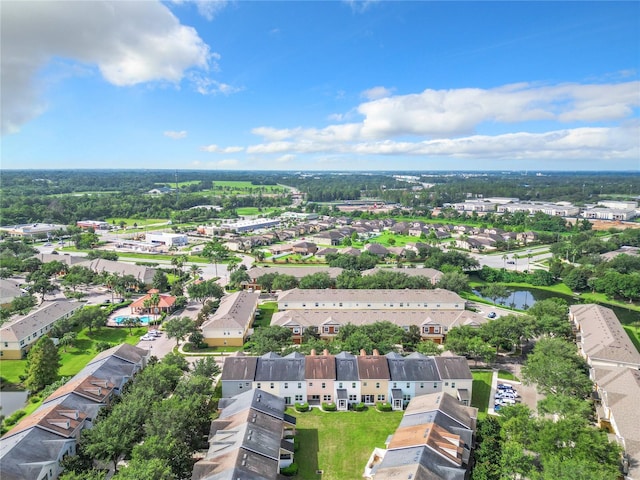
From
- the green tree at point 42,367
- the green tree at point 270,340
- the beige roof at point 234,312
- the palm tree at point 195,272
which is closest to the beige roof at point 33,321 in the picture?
the green tree at point 42,367

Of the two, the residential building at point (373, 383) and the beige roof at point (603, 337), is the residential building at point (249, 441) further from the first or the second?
the beige roof at point (603, 337)

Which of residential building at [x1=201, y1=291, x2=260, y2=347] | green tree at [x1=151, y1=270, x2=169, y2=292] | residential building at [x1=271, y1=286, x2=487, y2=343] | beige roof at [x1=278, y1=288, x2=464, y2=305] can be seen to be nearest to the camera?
residential building at [x1=201, y1=291, x2=260, y2=347]

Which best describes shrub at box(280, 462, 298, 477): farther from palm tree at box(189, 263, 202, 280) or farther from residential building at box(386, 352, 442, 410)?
palm tree at box(189, 263, 202, 280)

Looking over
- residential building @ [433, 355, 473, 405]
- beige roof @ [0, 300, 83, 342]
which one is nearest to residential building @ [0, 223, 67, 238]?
beige roof @ [0, 300, 83, 342]

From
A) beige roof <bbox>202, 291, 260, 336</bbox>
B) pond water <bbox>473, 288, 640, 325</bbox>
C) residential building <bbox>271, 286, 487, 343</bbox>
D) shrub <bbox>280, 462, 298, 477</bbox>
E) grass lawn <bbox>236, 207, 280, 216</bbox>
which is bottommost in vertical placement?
pond water <bbox>473, 288, 640, 325</bbox>

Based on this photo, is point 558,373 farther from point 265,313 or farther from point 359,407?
point 265,313

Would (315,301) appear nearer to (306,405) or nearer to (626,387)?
(306,405)
